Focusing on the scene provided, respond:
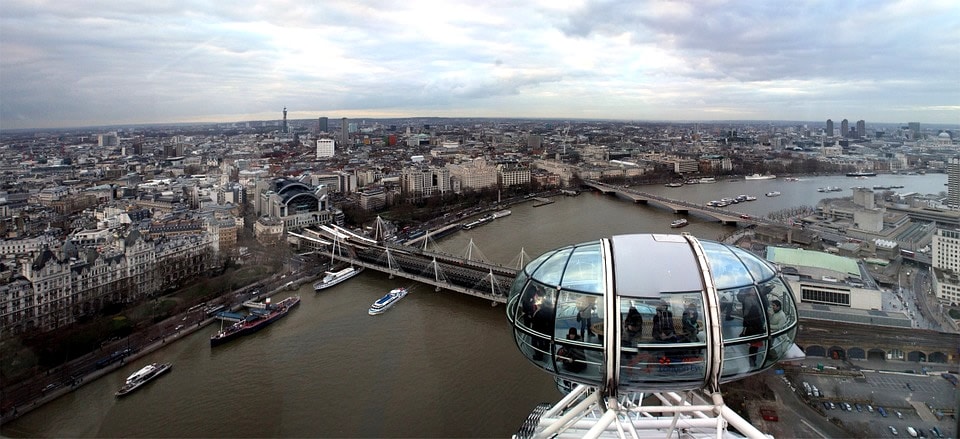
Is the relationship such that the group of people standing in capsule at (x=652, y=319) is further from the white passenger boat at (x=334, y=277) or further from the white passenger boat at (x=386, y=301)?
the white passenger boat at (x=334, y=277)

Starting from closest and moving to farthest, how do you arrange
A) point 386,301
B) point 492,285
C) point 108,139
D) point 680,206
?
1. point 386,301
2. point 492,285
3. point 108,139
4. point 680,206

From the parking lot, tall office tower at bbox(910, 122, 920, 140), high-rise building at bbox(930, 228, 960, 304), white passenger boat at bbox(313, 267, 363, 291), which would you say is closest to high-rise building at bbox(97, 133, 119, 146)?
white passenger boat at bbox(313, 267, 363, 291)

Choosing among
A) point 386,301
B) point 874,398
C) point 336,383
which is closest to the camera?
point 874,398

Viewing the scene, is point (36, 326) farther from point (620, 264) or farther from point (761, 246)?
point (761, 246)

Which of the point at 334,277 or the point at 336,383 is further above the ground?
the point at 334,277

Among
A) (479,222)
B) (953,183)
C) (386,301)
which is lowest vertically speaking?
(386,301)

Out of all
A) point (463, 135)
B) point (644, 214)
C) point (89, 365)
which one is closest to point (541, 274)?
point (89, 365)

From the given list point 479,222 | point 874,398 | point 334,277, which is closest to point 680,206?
point 479,222

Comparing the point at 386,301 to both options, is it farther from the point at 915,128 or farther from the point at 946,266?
the point at 915,128
